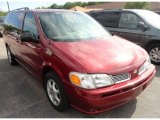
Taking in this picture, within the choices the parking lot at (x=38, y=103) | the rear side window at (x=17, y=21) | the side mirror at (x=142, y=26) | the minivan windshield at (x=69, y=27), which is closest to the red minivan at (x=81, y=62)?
the minivan windshield at (x=69, y=27)

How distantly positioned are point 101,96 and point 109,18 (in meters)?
4.78

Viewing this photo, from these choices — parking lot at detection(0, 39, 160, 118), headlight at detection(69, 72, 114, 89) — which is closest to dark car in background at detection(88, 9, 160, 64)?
parking lot at detection(0, 39, 160, 118)

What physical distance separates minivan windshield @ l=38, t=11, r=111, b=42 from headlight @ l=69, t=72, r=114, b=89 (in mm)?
988

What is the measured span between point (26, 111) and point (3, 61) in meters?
3.76

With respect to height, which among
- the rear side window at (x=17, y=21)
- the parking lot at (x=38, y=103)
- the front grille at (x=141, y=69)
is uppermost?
the rear side window at (x=17, y=21)

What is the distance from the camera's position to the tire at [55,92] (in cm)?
305

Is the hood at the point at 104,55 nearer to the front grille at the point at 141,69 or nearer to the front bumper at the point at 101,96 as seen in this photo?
the front grille at the point at 141,69

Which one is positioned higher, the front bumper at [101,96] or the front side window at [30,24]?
the front side window at [30,24]

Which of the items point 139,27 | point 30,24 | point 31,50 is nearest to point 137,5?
point 139,27

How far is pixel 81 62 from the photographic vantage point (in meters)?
2.85

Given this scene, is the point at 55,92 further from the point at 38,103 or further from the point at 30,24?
the point at 30,24

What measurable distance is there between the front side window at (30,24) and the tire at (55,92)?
947 millimetres

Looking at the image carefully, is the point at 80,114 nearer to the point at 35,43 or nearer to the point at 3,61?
the point at 35,43

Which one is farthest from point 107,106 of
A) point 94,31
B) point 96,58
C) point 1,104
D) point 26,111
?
point 1,104
